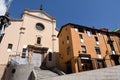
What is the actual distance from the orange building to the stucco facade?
2.11 m

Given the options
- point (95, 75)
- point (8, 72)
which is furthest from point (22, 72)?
point (95, 75)

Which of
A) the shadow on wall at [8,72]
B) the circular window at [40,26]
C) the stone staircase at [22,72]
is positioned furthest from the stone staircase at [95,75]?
the circular window at [40,26]

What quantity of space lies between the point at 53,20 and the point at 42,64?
10.2m

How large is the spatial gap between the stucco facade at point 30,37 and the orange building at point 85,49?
2.11m

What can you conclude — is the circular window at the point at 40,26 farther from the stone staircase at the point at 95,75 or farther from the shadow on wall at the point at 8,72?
the stone staircase at the point at 95,75

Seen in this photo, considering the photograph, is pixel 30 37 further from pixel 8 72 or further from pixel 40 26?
pixel 8 72

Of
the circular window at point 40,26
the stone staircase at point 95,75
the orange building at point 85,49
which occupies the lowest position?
the stone staircase at point 95,75

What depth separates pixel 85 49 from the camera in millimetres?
22109

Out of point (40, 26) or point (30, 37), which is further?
point (40, 26)

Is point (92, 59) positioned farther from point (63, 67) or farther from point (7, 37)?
point (7, 37)

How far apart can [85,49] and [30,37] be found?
9.92 m

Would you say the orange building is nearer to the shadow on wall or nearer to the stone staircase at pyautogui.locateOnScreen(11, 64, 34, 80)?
the stone staircase at pyautogui.locateOnScreen(11, 64, 34, 80)

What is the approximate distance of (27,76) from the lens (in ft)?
52.5

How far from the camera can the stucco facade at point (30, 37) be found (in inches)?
866
